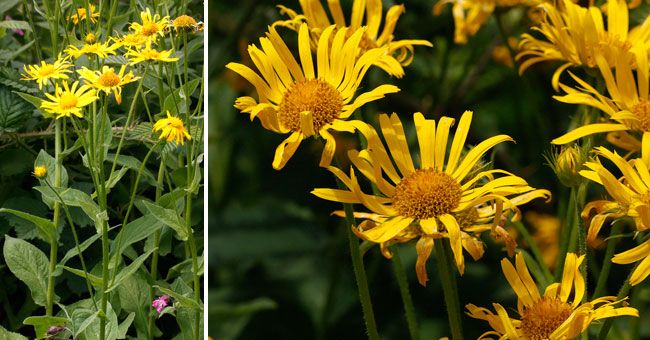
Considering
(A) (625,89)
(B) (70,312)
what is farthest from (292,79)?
(B) (70,312)

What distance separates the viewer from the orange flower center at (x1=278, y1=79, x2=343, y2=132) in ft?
1.49

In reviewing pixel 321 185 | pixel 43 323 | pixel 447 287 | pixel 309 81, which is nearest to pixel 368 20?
pixel 309 81

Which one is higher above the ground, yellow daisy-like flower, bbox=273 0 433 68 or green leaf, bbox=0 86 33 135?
yellow daisy-like flower, bbox=273 0 433 68

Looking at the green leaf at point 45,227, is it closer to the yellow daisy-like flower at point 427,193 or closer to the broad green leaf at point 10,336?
the broad green leaf at point 10,336

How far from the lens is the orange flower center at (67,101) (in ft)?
1.97

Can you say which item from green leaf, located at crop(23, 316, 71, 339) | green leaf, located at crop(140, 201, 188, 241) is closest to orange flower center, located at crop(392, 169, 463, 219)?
green leaf, located at crop(140, 201, 188, 241)

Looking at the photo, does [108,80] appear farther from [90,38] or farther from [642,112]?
[642,112]

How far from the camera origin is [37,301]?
750 millimetres

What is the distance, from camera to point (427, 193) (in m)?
0.45

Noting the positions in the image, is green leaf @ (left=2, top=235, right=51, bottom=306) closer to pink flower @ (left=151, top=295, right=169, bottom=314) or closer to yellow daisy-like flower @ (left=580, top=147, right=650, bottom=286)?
pink flower @ (left=151, top=295, right=169, bottom=314)

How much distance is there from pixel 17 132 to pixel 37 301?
0.22m

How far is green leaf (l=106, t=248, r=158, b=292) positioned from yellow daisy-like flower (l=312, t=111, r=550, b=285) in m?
0.25

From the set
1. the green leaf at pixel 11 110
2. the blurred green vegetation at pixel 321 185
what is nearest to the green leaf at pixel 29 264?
the green leaf at pixel 11 110

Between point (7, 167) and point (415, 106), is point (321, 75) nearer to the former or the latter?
point (7, 167)
